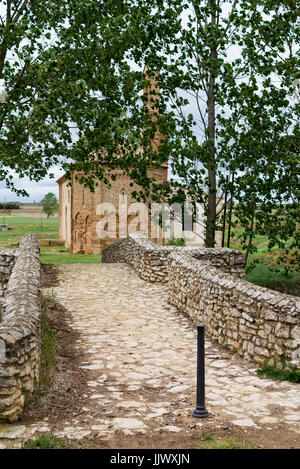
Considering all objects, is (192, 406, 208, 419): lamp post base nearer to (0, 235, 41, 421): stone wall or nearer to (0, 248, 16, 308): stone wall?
(0, 235, 41, 421): stone wall

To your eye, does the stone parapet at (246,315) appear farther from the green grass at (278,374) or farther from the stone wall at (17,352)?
the stone wall at (17,352)

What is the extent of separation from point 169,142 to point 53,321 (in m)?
8.18

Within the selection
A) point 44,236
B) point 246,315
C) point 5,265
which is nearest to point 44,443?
point 246,315

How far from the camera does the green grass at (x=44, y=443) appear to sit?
14.0ft

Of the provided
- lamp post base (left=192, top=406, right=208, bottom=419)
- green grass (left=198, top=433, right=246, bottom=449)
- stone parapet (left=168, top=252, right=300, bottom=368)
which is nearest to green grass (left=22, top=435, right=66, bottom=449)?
green grass (left=198, top=433, right=246, bottom=449)

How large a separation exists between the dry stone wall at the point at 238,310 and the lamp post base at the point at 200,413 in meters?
1.80

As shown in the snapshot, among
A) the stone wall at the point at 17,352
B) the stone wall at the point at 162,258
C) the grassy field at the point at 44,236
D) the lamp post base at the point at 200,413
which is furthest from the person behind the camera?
the grassy field at the point at 44,236

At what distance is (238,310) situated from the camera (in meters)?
7.82

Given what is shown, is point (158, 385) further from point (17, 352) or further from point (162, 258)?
point (162, 258)

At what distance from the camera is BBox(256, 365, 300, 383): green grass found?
6311mm

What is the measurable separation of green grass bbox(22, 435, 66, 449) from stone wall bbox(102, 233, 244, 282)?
951 centimetres

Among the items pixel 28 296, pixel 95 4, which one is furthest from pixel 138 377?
pixel 95 4

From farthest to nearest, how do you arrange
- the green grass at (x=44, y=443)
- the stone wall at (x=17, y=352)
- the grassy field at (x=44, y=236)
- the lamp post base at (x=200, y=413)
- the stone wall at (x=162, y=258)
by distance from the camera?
the grassy field at (x=44, y=236) < the stone wall at (x=162, y=258) < the lamp post base at (x=200, y=413) < the stone wall at (x=17, y=352) < the green grass at (x=44, y=443)

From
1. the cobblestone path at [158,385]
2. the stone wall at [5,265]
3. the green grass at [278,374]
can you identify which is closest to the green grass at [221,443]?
the cobblestone path at [158,385]
